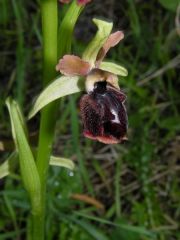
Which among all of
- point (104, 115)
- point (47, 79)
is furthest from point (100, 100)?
point (47, 79)

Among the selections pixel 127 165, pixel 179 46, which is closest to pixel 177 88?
pixel 179 46

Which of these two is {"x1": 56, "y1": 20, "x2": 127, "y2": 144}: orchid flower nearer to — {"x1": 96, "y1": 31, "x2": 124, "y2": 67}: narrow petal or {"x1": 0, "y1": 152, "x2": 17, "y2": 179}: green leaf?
{"x1": 96, "y1": 31, "x2": 124, "y2": 67}: narrow petal

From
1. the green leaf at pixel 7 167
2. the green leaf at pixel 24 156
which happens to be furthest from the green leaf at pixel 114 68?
the green leaf at pixel 7 167

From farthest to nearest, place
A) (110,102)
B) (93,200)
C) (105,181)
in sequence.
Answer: (105,181) < (93,200) < (110,102)

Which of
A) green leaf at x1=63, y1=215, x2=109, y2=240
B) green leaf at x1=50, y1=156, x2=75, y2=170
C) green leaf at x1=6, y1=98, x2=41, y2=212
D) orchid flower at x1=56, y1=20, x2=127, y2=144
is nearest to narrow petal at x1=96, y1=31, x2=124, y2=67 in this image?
orchid flower at x1=56, y1=20, x2=127, y2=144

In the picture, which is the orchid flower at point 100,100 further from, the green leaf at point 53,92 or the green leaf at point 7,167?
the green leaf at point 7,167

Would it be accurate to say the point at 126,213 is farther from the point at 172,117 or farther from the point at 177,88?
the point at 177,88

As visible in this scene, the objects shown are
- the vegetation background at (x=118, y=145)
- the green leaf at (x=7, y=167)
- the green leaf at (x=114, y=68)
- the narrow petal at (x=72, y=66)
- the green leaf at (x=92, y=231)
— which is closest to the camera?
the narrow petal at (x=72, y=66)
